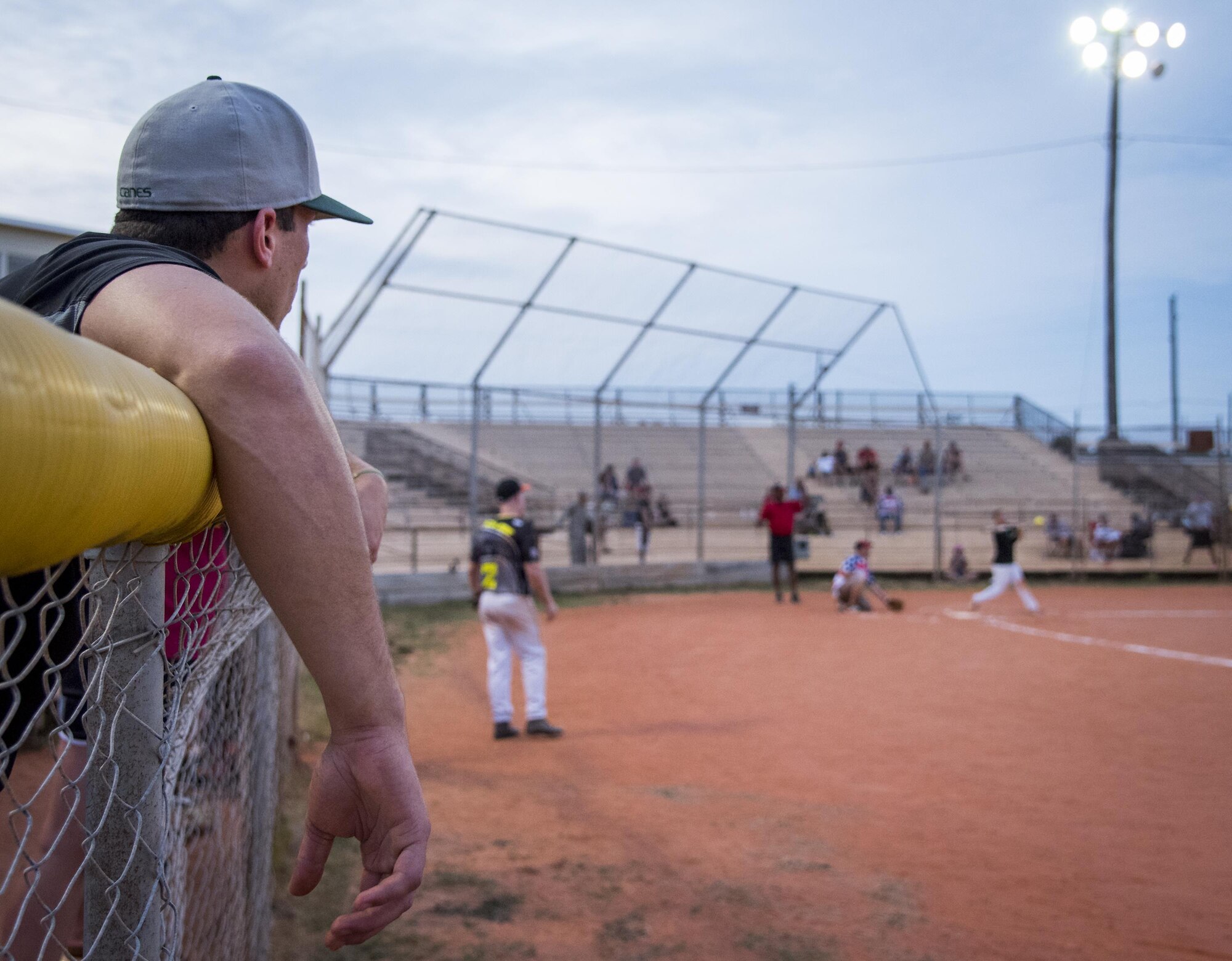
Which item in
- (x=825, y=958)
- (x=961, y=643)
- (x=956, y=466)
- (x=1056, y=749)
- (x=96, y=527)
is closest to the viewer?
(x=96, y=527)


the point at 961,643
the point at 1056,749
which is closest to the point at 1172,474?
the point at 961,643

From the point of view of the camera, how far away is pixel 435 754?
6.85 meters

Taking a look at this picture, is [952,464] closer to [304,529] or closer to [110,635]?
[110,635]

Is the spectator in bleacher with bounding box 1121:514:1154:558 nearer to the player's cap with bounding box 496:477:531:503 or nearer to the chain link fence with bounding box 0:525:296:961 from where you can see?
the player's cap with bounding box 496:477:531:503

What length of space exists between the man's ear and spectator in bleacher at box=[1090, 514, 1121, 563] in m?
21.6

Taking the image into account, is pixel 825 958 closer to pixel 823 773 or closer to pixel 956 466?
pixel 823 773

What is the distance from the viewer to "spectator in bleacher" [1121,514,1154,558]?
66.7ft

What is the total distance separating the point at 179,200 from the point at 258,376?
17.8 inches

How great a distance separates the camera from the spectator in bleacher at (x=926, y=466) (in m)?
21.8

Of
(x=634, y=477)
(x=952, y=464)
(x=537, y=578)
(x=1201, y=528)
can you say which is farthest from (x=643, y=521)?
(x=1201, y=528)

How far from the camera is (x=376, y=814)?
2.98 feet

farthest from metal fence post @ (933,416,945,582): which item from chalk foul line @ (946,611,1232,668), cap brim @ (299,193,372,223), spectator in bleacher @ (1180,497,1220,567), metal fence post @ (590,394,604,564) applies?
cap brim @ (299,193,372,223)

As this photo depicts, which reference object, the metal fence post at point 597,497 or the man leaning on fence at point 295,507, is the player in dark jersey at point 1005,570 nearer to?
the metal fence post at point 597,497

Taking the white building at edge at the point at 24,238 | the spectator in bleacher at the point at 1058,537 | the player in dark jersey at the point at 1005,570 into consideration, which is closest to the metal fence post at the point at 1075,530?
the spectator in bleacher at the point at 1058,537
